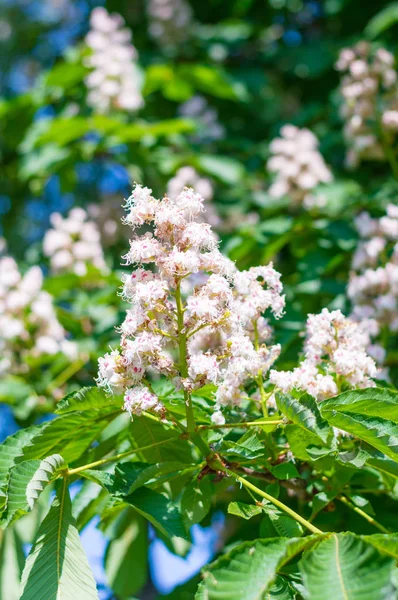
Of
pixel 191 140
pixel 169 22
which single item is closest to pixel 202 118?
pixel 191 140

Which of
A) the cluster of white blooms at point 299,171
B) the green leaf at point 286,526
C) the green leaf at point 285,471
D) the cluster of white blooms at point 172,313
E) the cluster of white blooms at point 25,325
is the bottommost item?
the green leaf at point 286,526

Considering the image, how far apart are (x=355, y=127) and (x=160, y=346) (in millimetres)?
2414

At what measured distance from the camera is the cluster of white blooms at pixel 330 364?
1.81m

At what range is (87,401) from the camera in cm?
172

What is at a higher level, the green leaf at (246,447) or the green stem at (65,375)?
the green stem at (65,375)

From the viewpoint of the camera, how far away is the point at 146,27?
218 inches

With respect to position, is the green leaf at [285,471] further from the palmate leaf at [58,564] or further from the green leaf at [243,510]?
the palmate leaf at [58,564]

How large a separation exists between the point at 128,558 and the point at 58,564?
153 centimetres

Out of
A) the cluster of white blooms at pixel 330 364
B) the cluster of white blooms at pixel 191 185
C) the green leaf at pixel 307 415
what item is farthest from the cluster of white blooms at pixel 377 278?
the cluster of white blooms at pixel 191 185

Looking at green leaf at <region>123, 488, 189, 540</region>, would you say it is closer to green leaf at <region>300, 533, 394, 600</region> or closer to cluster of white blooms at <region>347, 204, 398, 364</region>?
green leaf at <region>300, 533, 394, 600</region>

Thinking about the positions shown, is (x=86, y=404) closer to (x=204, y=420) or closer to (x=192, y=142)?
(x=204, y=420)

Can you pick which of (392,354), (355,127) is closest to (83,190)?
(355,127)

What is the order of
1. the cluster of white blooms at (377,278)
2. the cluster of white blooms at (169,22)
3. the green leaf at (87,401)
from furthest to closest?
the cluster of white blooms at (169,22) → the cluster of white blooms at (377,278) → the green leaf at (87,401)

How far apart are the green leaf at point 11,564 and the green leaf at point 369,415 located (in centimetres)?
175
